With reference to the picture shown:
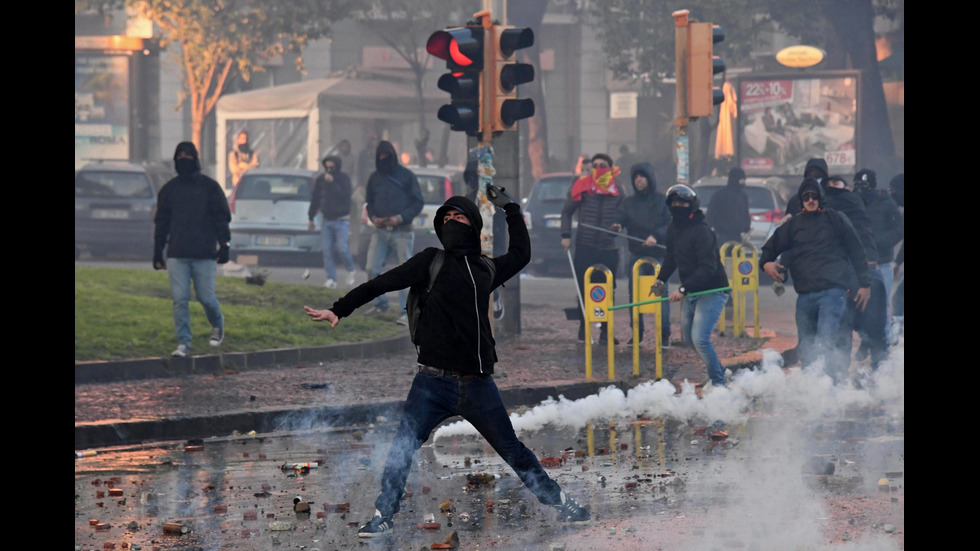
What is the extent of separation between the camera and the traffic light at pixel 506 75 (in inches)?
501

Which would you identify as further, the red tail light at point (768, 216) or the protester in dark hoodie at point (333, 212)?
the red tail light at point (768, 216)

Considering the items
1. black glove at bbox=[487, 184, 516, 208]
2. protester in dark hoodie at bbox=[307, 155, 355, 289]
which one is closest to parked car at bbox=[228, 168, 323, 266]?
protester in dark hoodie at bbox=[307, 155, 355, 289]

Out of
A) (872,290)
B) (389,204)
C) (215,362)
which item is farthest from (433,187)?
(872,290)

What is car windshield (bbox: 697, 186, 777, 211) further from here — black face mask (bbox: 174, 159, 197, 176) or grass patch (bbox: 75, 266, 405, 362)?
black face mask (bbox: 174, 159, 197, 176)

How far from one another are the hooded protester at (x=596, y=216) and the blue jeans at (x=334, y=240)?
201 inches

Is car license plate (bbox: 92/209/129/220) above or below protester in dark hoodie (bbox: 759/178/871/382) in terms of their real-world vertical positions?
above

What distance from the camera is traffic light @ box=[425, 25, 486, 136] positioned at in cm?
1263

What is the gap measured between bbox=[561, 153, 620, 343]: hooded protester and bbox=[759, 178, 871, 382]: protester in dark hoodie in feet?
9.90

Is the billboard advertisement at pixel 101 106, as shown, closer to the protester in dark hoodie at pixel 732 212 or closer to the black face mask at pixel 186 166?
the protester in dark hoodie at pixel 732 212

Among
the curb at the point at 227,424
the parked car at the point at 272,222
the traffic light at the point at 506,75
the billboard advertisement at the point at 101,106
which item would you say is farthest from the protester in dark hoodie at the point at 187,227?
the billboard advertisement at the point at 101,106

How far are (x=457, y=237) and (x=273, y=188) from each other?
54.4 feet

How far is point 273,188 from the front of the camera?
23.2m

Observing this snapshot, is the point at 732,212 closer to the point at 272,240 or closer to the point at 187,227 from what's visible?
the point at 272,240
